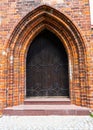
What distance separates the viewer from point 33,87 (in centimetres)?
526

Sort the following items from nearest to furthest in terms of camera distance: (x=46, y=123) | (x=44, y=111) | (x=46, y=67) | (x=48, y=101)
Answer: (x=46, y=123) < (x=44, y=111) < (x=48, y=101) < (x=46, y=67)

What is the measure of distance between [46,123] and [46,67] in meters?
Answer: 2.08

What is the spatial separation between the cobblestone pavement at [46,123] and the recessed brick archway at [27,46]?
0.68 m

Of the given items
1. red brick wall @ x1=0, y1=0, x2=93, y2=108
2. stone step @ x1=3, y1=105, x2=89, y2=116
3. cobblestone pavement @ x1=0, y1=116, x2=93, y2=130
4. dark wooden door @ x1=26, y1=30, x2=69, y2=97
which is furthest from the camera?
dark wooden door @ x1=26, y1=30, x2=69, y2=97

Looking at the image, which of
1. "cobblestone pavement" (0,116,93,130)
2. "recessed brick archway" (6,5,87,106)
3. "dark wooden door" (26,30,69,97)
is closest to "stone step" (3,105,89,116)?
"cobblestone pavement" (0,116,93,130)

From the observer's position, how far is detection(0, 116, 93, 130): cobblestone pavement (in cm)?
336

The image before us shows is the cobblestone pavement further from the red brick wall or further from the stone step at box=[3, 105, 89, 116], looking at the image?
the red brick wall

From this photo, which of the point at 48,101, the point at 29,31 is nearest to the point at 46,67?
the point at 48,101

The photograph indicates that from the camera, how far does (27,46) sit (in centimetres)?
504

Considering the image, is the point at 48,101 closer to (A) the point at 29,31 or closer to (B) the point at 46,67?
(B) the point at 46,67

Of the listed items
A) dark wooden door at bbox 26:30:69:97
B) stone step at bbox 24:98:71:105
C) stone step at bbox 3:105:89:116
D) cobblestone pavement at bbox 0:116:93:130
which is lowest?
cobblestone pavement at bbox 0:116:93:130

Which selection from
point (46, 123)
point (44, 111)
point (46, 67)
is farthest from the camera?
point (46, 67)

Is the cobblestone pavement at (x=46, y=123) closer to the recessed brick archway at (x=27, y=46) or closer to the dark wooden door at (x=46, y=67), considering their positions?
the recessed brick archway at (x=27, y=46)

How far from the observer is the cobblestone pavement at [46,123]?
3357 mm
